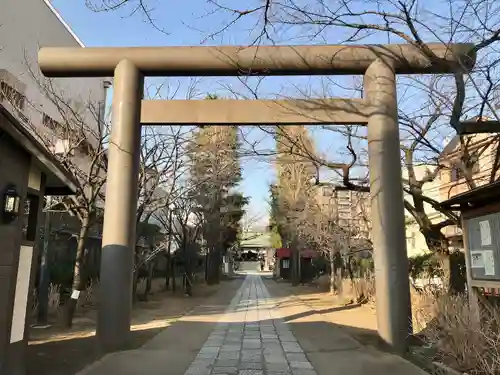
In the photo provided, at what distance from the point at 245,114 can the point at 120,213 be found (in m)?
3.01

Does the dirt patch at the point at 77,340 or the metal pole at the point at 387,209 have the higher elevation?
the metal pole at the point at 387,209

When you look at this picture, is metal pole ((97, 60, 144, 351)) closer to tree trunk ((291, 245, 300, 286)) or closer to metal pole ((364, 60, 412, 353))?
metal pole ((364, 60, 412, 353))

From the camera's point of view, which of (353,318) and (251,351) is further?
(353,318)

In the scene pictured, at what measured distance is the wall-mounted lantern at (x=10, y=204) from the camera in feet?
18.2

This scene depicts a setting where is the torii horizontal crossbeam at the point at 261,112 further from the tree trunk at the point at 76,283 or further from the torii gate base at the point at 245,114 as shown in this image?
the tree trunk at the point at 76,283

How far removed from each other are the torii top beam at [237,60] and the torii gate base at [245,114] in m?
0.02

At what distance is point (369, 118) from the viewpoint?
9.05 metres

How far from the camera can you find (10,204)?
5.58m

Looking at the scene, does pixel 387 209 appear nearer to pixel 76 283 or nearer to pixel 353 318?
pixel 353 318

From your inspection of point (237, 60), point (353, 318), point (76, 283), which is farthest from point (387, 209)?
point (76, 283)

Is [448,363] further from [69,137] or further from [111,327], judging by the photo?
[69,137]

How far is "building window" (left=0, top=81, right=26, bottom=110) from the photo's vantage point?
1292cm

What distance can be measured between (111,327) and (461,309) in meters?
5.79

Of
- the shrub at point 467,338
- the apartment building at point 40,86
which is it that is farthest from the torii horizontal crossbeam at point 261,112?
the apartment building at point 40,86
